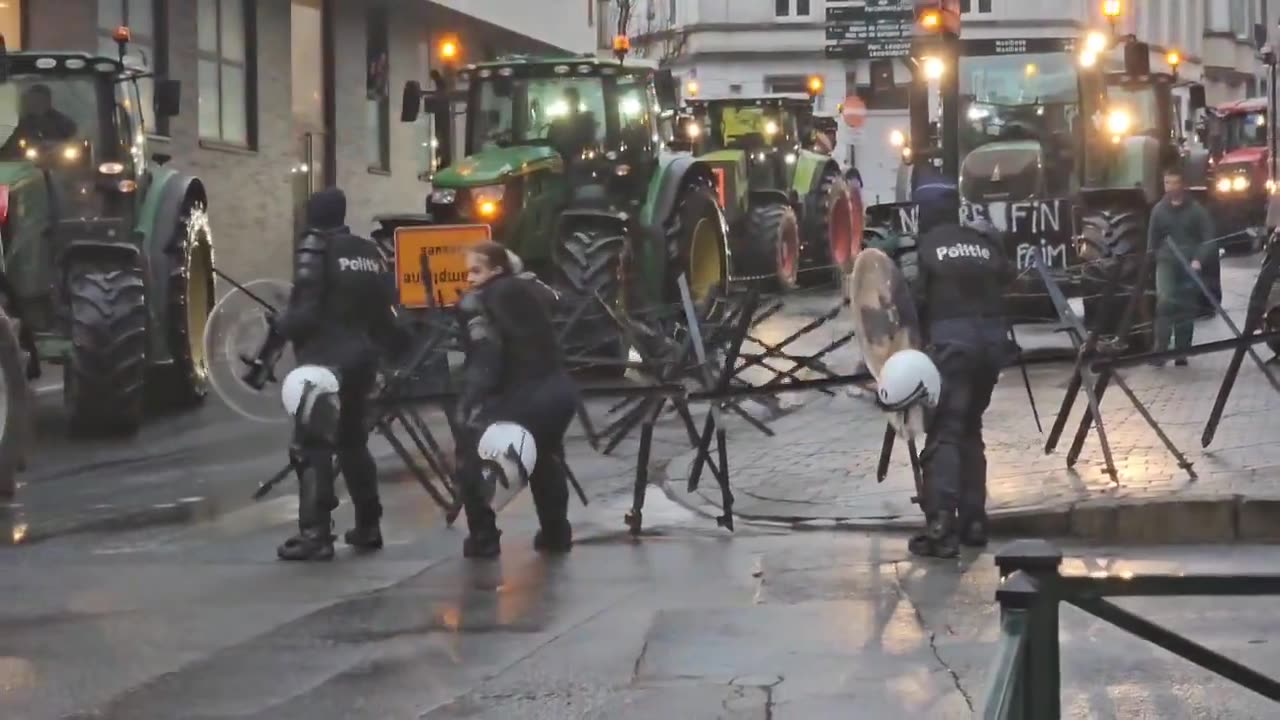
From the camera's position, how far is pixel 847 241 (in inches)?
1271

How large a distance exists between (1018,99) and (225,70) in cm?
1075

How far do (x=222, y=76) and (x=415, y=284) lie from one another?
39.9 feet

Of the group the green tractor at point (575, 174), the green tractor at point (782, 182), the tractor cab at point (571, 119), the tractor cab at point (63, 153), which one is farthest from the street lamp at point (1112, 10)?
the tractor cab at point (63, 153)

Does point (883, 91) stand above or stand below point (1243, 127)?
above

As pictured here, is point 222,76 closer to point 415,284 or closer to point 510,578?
point 415,284

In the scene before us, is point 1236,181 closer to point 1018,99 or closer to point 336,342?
point 1018,99

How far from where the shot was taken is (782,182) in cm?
2959

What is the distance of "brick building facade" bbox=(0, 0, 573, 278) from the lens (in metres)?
24.2

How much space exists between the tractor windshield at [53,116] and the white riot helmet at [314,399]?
625 centimetres

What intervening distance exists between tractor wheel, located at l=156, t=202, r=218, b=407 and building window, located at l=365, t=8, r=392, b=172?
1369 cm

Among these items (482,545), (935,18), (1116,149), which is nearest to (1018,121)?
(1116,149)

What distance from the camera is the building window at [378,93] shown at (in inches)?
1244

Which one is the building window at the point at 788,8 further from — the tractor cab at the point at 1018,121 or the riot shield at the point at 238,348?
the riot shield at the point at 238,348

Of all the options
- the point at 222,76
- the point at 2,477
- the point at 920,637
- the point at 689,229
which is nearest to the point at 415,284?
the point at 2,477
